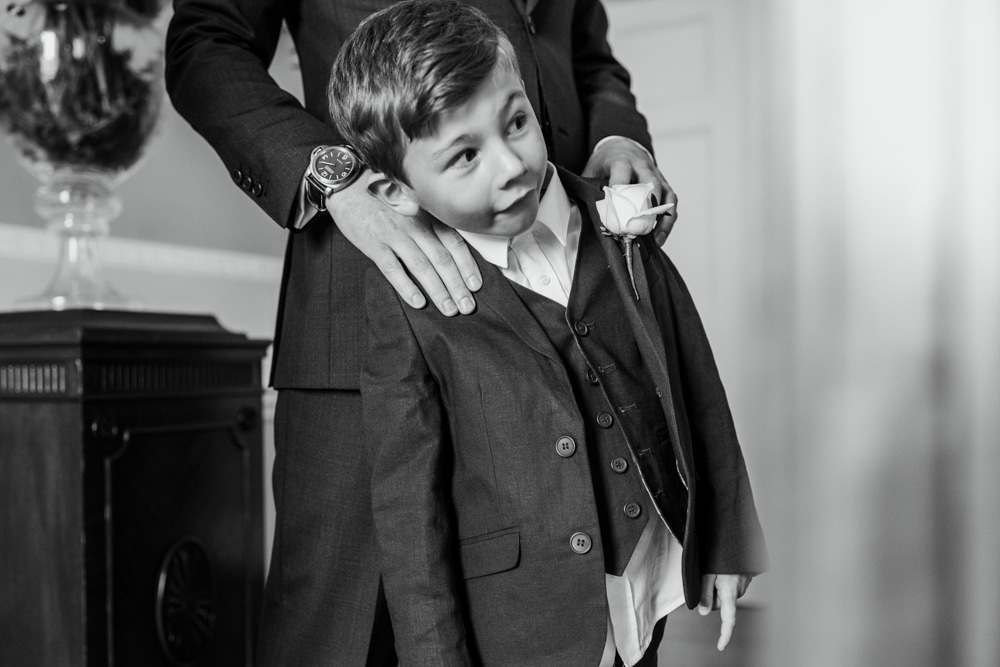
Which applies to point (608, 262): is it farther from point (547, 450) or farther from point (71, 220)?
point (71, 220)

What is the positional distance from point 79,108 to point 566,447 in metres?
1.26

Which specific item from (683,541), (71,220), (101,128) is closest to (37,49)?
(101,128)

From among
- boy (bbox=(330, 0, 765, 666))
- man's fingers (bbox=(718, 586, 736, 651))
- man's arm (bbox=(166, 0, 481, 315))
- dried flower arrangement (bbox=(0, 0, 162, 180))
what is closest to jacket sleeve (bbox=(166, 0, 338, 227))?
man's arm (bbox=(166, 0, 481, 315))

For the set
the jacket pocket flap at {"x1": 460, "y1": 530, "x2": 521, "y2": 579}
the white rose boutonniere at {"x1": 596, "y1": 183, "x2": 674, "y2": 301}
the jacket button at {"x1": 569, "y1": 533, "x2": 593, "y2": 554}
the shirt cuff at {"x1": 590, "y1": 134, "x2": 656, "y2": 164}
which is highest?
the shirt cuff at {"x1": 590, "y1": 134, "x2": 656, "y2": 164}

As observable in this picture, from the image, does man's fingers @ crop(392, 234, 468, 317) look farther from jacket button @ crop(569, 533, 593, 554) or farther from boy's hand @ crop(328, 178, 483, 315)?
jacket button @ crop(569, 533, 593, 554)

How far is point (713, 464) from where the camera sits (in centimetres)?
118

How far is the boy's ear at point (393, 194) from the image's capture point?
1.12 m

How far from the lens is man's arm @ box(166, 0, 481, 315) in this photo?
1.09 meters

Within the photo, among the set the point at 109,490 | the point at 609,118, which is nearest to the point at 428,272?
the point at 609,118

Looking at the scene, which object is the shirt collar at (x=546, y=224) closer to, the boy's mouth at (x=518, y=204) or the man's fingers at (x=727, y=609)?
the boy's mouth at (x=518, y=204)

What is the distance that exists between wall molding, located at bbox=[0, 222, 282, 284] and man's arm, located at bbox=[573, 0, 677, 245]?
4.47 feet

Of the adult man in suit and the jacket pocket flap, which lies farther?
the adult man in suit

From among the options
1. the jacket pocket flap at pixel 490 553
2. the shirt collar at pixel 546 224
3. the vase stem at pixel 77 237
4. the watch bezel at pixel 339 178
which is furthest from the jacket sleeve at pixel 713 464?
the vase stem at pixel 77 237

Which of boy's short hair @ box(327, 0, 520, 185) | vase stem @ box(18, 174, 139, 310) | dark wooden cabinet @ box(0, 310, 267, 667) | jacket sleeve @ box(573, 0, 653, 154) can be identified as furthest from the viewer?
vase stem @ box(18, 174, 139, 310)
